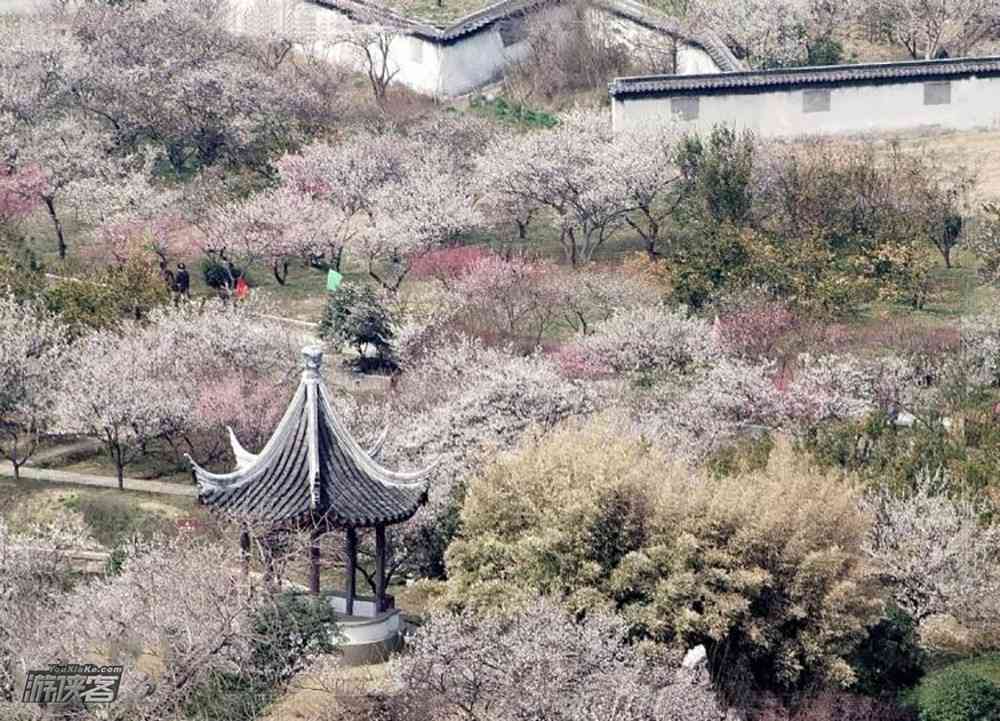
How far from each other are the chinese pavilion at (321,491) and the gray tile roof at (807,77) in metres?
28.5

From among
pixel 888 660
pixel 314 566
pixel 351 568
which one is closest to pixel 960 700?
pixel 888 660

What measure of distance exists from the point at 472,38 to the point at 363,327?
2020cm

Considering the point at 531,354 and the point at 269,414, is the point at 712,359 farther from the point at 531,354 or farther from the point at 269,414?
the point at 269,414

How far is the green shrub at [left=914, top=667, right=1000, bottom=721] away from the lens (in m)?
61.5

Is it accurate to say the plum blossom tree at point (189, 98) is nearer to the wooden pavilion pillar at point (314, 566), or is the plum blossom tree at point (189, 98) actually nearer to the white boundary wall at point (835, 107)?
the white boundary wall at point (835, 107)

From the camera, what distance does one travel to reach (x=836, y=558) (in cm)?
6178

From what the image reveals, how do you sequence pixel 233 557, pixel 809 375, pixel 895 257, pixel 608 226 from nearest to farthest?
pixel 233 557 < pixel 809 375 < pixel 895 257 < pixel 608 226

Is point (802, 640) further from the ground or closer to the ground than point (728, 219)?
closer to the ground

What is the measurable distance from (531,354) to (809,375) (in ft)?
22.3

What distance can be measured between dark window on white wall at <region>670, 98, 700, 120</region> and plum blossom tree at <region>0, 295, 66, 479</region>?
20.2 metres

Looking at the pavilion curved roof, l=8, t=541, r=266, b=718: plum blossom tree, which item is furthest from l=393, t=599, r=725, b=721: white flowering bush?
l=8, t=541, r=266, b=718: plum blossom tree

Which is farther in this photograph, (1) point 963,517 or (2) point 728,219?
(2) point 728,219

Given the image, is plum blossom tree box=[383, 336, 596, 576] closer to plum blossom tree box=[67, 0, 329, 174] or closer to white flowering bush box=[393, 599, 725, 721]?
white flowering bush box=[393, 599, 725, 721]

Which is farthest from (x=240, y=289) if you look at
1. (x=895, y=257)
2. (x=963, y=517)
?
(x=963, y=517)
